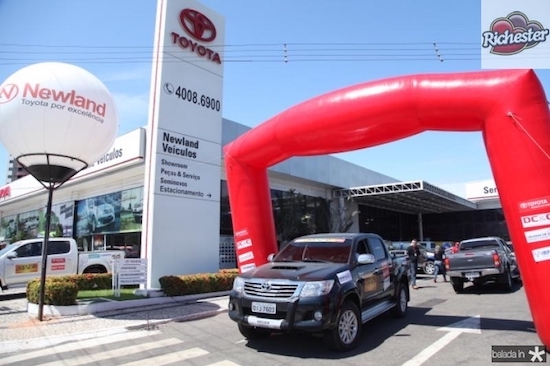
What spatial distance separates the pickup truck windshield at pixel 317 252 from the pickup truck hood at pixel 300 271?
11.7 inches

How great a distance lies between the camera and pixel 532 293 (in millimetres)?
6176

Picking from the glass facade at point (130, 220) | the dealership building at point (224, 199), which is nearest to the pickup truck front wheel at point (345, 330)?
the dealership building at point (224, 199)

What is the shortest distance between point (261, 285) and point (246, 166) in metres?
4.36

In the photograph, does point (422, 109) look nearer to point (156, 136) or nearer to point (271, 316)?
point (271, 316)

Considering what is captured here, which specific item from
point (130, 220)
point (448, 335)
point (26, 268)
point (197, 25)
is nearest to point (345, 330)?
point (448, 335)

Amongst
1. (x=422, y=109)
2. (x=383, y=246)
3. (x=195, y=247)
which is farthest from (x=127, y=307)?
(x=422, y=109)

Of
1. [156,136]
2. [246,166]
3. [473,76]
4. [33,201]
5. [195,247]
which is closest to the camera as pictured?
[473,76]

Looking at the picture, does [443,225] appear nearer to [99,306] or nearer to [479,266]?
[479,266]

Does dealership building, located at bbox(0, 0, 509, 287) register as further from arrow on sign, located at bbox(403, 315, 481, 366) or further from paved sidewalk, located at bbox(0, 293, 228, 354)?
arrow on sign, located at bbox(403, 315, 481, 366)

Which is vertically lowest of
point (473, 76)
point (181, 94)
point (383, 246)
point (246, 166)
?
point (383, 246)

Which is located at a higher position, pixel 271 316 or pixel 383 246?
pixel 383 246

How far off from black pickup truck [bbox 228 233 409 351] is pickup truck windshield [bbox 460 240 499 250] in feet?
26.8

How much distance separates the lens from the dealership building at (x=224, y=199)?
2155 cm

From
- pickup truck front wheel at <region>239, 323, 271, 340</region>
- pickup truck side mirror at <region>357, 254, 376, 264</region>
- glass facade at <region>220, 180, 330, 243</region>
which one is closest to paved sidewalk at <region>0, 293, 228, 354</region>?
pickup truck front wheel at <region>239, 323, 271, 340</region>
